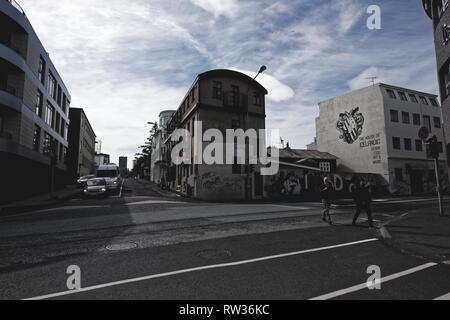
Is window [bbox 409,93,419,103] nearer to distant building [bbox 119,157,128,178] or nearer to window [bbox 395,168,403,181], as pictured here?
window [bbox 395,168,403,181]

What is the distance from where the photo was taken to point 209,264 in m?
4.69

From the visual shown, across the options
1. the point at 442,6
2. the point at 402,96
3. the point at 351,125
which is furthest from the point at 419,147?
the point at 442,6

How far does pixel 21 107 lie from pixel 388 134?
37845 mm

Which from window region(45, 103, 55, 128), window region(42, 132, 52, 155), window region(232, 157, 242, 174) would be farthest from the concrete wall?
window region(45, 103, 55, 128)

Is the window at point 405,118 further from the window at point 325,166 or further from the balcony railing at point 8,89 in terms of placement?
the balcony railing at point 8,89

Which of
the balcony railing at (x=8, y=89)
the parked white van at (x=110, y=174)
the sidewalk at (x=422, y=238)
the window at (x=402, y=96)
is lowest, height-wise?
the sidewalk at (x=422, y=238)

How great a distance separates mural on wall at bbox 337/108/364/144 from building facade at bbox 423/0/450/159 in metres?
20.3

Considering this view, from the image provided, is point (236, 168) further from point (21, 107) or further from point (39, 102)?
point (39, 102)

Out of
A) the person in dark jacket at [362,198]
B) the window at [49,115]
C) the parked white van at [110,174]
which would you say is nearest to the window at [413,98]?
the person in dark jacket at [362,198]

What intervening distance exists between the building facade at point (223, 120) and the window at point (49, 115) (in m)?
14.4

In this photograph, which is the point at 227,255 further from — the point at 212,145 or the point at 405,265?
the point at 212,145

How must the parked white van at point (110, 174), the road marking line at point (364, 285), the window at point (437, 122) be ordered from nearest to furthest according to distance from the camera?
the road marking line at point (364, 285)
the parked white van at point (110, 174)
the window at point (437, 122)

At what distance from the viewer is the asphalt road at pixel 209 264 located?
3.50m
